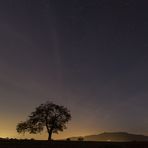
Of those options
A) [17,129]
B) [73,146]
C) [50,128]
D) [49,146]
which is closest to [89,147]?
[73,146]

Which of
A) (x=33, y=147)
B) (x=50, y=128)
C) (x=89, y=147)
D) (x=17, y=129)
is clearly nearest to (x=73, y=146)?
(x=89, y=147)

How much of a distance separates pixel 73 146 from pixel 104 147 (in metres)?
4.54

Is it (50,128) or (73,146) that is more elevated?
(50,128)

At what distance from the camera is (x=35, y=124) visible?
82500mm

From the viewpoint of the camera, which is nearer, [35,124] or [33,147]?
[33,147]

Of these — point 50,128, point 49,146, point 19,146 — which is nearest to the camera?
point 19,146

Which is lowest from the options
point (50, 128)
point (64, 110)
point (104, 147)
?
point (104, 147)

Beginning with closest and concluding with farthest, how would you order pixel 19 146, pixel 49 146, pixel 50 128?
pixel 19 146 < pixel 49 146 < pixel 50 128

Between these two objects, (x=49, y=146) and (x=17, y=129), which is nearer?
(x=49, y=146)

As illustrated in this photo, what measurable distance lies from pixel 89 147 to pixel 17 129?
47.2 metres

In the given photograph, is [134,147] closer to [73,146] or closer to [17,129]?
[73,146]

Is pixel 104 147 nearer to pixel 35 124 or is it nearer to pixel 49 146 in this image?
pixel 49 146

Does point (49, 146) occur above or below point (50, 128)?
below

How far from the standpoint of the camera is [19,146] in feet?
124
